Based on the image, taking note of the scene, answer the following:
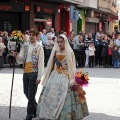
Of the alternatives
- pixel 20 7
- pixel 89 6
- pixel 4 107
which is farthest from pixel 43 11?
pixel 4 107

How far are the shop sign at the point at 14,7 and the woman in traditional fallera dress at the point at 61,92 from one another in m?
21.2

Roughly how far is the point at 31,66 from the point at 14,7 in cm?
2169

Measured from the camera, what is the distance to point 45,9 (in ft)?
113

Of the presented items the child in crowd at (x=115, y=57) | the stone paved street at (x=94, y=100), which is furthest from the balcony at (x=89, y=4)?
the stone paved street at (x=94, y=100)

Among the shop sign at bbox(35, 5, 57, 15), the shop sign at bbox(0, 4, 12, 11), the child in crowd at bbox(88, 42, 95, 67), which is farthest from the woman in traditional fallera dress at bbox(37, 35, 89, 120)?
the shop sign at bbox(35, 5, 57, 15)

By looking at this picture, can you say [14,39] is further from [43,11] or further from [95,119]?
[43,11]

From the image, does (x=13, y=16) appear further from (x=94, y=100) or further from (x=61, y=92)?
(x=61, y=92)

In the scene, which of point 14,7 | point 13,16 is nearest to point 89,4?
point 13,16

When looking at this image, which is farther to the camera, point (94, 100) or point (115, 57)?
point (115, 57)

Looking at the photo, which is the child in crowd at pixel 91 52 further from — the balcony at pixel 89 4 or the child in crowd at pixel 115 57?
the balcony at pixel 89 4

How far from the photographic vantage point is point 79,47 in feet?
82.0

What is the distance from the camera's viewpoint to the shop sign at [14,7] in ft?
97.2

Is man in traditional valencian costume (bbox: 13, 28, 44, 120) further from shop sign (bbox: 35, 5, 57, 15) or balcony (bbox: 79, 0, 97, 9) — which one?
balcony (bbox: 79, 0, 97, 9)

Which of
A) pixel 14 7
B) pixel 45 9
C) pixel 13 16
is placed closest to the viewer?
pixel 14 7
